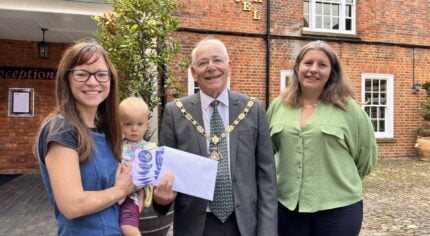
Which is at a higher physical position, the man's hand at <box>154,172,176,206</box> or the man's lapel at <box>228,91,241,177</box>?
the man's lapel at <box>228,91,241,177</box>

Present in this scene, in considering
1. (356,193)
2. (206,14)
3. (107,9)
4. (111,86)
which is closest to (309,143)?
(356,193)

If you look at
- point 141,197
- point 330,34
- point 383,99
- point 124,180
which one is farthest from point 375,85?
point 124,180

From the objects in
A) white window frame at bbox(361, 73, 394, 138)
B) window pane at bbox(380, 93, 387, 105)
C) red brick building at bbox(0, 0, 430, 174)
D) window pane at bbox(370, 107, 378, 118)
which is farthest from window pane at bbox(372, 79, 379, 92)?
window pane at bbox(370, 107, 378, 118)

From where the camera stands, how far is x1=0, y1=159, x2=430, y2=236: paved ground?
5.40 metres

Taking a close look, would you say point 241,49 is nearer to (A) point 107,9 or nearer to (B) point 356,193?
(A) point 107,9

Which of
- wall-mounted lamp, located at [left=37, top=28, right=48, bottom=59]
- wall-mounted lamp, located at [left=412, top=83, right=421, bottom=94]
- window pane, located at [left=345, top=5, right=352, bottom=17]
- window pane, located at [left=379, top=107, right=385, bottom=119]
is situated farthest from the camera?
window pane, located at [left=379, top=107, right=385, bottom=119]

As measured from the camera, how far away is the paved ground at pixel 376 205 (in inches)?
213

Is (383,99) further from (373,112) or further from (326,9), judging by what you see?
(326,9)

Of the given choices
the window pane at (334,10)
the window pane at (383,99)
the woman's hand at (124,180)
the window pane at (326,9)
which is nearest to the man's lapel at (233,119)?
the woman's hand at (124,180)

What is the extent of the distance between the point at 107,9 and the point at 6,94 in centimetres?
465

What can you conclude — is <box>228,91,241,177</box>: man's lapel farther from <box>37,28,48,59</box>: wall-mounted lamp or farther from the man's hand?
<box>37,28,48,59</box>: wall-mounted lamp

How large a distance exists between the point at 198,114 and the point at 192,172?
1.27 feet

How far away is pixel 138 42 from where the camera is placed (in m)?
5.09

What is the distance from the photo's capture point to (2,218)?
19.2 feet
